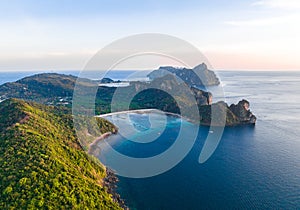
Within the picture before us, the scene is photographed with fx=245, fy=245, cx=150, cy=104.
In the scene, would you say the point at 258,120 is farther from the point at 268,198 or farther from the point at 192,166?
the point at 268,198

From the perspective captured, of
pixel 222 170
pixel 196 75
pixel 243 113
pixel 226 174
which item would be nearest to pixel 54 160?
pixel 226 174

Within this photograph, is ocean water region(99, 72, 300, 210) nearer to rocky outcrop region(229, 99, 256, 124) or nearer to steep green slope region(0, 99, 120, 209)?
steep green slope region(0, 99, 120, 209)

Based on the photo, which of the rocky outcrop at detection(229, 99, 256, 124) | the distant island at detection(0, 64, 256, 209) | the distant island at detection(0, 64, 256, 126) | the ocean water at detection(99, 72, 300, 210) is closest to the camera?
the distant island at detection(0, 64, 256, 209)

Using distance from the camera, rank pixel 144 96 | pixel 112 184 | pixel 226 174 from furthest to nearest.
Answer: pixel 144 96 < pixel 226 174 < pixel 112 184

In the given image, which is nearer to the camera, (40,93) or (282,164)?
(282,164)

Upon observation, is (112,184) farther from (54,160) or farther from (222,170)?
(222,170)

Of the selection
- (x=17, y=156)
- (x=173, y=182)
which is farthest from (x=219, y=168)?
(x=17, y=156)

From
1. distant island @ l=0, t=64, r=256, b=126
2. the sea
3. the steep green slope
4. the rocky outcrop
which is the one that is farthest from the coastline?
the rocky outcrop
